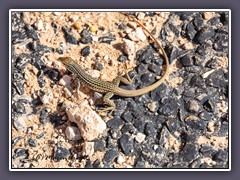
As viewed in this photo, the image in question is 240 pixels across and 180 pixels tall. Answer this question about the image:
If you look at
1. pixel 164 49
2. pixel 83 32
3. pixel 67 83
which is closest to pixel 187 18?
pixel 164 49

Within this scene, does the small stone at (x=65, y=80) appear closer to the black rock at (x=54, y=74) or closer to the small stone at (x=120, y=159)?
the black rock at (x=54, y=74)

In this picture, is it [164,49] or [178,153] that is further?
[164,49]

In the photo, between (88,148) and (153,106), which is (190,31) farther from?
(88,148)

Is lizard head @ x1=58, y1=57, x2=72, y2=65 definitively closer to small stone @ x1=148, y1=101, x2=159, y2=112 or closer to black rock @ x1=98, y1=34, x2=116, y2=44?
black rock @ x1=98, y1=34, x2=116, y2=44

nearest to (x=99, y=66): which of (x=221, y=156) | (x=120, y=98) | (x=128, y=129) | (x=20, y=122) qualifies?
(x=120, y=98)

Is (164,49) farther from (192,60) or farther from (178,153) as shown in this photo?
(178,153)

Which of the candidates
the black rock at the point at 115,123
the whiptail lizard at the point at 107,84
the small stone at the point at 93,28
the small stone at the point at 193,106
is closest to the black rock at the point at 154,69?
the whiptail lizard at the point at 107,84
